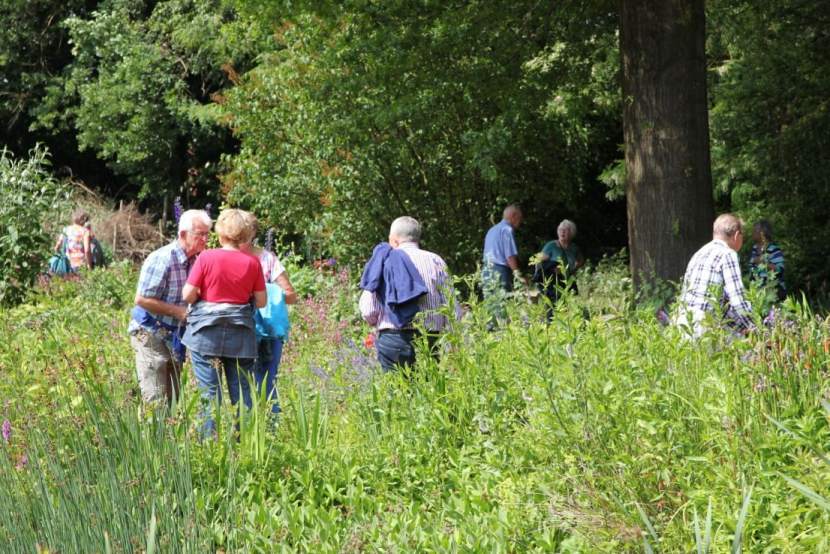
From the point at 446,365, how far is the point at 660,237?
17.6 feet

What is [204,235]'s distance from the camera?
23.6 feet

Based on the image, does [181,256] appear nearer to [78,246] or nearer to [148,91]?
[78,246]

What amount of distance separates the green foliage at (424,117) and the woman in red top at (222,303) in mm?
5383

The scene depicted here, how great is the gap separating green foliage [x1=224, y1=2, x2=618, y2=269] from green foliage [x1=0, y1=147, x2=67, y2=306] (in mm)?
3021

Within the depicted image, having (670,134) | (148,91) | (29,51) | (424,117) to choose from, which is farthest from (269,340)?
(29,51)


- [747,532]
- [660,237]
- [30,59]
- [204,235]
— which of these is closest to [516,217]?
[660,237]

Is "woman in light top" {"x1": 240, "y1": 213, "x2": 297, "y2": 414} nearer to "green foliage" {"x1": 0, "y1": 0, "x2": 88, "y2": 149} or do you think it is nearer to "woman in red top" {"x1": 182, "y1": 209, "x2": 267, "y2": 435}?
"woman in red top" {"x1": 182, "y1": 209, "x2": 267, "y2": 435}

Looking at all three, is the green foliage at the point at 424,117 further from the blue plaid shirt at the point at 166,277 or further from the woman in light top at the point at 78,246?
the blue plaid shirt at the point at 166,277

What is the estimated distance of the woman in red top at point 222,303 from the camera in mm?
6785

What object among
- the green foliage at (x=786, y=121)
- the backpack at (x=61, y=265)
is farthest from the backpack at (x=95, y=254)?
the green foliage at (x=786, y=121)

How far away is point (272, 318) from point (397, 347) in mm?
809

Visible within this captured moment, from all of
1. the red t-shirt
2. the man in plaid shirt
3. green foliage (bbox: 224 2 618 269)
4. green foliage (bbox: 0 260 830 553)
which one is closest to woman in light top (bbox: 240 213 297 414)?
the red t-shirt

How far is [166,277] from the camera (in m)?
7.09

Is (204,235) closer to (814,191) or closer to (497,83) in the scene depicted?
(497,83)
